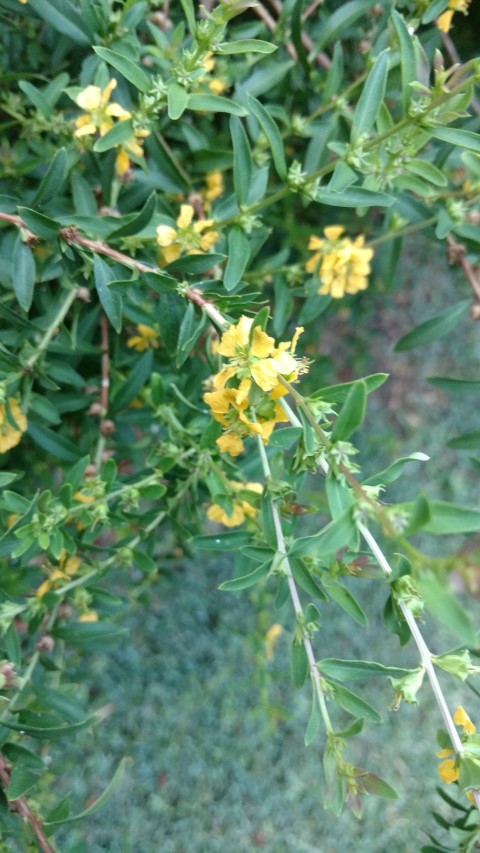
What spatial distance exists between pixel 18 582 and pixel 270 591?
81cm

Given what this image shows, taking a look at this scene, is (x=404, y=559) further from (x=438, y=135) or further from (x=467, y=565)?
(x=438, y=135)

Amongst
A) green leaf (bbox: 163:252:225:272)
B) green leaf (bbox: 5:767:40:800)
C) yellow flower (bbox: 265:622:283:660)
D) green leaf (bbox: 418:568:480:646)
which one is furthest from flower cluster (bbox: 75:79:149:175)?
yellow flower (bbox: 265:622:283:660)

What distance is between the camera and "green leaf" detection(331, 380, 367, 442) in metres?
0.78

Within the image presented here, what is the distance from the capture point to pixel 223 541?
Result: 3.62 ft

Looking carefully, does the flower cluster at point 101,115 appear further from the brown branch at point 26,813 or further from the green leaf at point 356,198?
the brown branch at point 26,813

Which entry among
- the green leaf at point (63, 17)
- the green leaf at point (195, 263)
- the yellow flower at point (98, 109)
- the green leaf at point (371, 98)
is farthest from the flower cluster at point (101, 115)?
the green leaf at point (371, 98)

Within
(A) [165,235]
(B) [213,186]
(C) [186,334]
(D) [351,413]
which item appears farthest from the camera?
(B) [213,186]

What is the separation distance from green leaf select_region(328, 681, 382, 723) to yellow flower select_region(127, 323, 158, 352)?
718 mm

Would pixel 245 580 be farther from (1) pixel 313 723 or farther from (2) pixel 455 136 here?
(2) pixel 455 136

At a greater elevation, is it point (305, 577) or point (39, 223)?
point (39, 223)

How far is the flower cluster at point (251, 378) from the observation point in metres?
0.82

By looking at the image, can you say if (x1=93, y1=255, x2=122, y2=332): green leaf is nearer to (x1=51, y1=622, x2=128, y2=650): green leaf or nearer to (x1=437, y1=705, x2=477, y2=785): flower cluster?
(x1=51, y1=622, x2=128, y2=650): green leaf

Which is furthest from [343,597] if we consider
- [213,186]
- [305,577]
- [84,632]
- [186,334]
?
[213,186]

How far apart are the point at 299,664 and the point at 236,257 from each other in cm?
60
